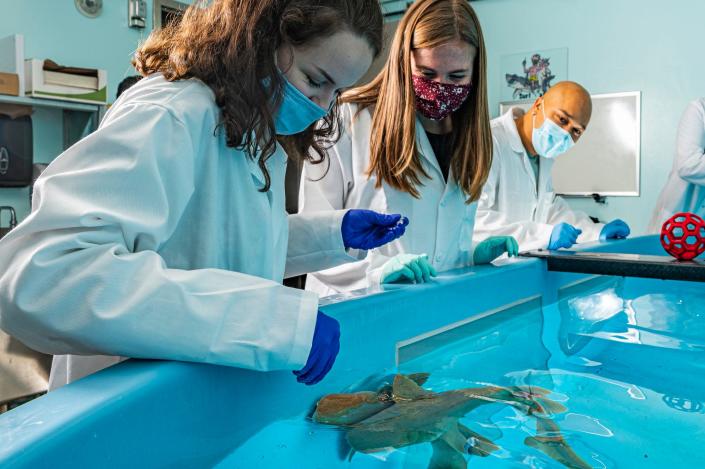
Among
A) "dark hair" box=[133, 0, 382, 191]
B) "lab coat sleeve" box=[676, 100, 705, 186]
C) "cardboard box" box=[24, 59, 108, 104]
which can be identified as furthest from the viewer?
"cardboard box" box=[24, 59, 108, 104]

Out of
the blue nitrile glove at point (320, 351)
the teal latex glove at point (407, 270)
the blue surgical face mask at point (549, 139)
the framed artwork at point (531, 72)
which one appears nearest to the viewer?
the blue nitrile glove at point (320, 351)

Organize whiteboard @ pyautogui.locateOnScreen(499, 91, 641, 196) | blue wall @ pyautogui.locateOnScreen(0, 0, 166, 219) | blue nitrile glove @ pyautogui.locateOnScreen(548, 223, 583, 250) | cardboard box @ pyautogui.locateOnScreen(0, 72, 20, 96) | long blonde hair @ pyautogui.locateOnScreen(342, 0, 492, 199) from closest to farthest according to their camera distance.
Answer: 1. long blonde hair @ pyautogui.locateOnScreen(342, 0, 492, 199)
2. blue nitrile glove @ pyautogui.locateOnScreen(548, 223, 583, 250)
3. cardboard box @ pyautogui.locateOnScreen(0, 72, 20, 96)
4. blue wall @ pyautogui.locateOnScreen(0, 0, 166, 219)
5. whiteboard @ pyautogui.locateOnScreen(499, 91, 641, 196)

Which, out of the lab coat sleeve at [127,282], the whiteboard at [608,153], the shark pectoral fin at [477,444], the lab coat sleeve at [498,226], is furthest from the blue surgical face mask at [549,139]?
the whiteboard at [608,153]

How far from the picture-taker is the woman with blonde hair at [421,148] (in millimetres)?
1406

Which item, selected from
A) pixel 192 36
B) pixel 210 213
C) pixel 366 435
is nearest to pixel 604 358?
pixel 366 435

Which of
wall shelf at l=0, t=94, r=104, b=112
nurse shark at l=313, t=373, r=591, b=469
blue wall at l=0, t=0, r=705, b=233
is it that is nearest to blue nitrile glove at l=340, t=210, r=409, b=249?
nurse shark at l=313, t=373, r=591, b=469

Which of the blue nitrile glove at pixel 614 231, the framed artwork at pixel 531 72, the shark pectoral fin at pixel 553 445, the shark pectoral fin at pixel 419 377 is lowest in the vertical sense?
the shark pectoral fin at pixel 553 445

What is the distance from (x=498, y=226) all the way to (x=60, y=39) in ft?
10.2

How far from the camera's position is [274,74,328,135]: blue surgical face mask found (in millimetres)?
864

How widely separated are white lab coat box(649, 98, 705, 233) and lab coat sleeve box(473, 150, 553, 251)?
1266mm

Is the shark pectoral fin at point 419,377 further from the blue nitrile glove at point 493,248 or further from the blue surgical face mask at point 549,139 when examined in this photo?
the blue surgical face mask at point 549,139

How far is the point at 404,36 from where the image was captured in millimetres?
1417

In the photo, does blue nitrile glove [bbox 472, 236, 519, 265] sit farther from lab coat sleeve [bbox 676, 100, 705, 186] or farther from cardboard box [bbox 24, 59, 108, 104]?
cardboard box [bbox 24, 59, 108, 104]

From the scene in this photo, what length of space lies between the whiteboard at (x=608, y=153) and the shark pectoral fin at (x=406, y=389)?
12.5 ft
